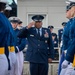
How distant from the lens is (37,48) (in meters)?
8.84

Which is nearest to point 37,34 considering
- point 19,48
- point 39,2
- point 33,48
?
point 33,48

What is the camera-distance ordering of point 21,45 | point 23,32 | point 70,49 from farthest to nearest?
point 21,45
point 23,32
point 70,49

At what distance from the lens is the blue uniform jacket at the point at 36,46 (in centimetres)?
888

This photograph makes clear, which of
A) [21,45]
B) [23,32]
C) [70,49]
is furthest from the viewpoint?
[21,45]

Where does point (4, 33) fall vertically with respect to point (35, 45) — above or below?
above

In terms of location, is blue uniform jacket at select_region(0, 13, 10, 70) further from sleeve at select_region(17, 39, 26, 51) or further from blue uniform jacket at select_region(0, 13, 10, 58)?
sleeve at select_region(17, 39, 26, 51)

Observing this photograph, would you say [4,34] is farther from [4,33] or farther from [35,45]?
[35,45]

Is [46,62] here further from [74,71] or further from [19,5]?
[19,5]

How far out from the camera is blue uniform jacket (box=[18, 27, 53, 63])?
8875 mm

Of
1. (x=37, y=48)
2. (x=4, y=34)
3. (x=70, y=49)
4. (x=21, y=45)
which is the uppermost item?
(x=4, y=34)

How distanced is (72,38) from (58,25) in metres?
13.0

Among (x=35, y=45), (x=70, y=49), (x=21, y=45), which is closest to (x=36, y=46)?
(x=35, y=45)

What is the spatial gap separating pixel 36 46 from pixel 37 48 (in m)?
0.05

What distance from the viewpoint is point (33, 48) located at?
29.1 ft
